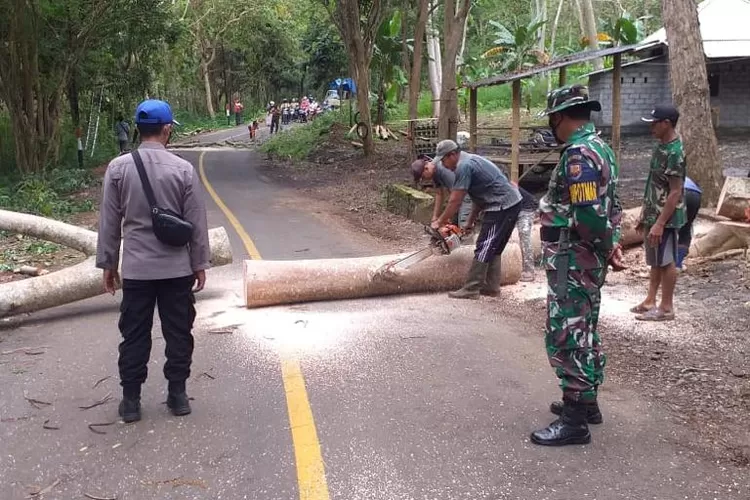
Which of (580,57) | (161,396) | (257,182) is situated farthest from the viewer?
(257,182)

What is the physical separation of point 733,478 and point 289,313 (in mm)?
4282

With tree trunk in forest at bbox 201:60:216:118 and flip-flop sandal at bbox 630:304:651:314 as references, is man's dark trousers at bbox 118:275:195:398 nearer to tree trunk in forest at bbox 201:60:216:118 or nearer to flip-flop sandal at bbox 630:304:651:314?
flip-flop sandal at bbox 630:304:651:314

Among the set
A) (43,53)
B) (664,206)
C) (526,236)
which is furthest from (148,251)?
(43,53)

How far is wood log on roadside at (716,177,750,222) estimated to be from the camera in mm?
8727

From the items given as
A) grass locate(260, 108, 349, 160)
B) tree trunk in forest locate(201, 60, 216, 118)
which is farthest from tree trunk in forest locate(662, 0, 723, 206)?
tree trunk in forest locate(201, 60, 216, 118)

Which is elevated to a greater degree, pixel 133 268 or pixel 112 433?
pixel 133 268

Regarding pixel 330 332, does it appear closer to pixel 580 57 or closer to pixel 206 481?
pixel 206 481

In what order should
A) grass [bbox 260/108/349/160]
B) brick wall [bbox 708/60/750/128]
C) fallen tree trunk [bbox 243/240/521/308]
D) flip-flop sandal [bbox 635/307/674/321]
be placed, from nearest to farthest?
flip-flop sandal [bbox 635/307/674/321] < fallen tree trunk [bbox 243/240/521/308] < brick wall [bbox 708/60/750/128] < grass [bbox 260/108/349/160]

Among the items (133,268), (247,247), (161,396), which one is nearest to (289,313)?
(161,396)

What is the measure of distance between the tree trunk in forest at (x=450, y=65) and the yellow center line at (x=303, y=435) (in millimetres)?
11938

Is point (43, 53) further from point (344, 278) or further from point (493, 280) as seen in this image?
point (493, 280)

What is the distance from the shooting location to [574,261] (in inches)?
159

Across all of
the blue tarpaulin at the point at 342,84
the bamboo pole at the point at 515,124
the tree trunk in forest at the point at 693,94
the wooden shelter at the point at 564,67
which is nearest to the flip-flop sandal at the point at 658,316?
the tree trunk in forest at the point at 693,94

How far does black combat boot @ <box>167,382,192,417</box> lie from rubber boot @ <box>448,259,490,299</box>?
354 centimetres
